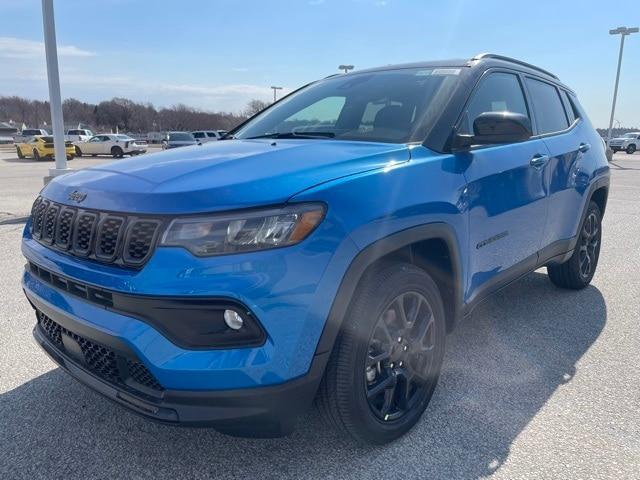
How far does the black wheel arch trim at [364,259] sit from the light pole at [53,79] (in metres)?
8.80

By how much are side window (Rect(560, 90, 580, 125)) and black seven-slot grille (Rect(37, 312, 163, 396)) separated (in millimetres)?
3850

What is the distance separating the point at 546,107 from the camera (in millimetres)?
3957

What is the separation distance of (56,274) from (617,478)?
2.54 meters

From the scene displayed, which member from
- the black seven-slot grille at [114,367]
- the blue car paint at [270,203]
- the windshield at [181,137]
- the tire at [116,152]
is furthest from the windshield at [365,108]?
the tire at [116,152]

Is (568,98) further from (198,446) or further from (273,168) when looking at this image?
(198,446)

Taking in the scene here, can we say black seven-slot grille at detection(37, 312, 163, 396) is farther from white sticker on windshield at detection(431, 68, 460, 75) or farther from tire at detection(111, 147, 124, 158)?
tire at detection(111, 147, 124, 158)

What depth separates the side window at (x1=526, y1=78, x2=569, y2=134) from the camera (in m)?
3.77

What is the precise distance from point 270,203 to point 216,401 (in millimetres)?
739

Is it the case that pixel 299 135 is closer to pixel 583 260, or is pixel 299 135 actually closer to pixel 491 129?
pixel 491 129

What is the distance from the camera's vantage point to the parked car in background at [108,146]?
33.2 m

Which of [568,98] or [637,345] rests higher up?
[568,98]

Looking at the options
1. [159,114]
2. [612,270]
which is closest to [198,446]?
[612,270]

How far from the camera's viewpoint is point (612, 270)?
555 centimetres

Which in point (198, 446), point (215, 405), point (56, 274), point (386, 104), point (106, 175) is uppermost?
point (386, 104)
